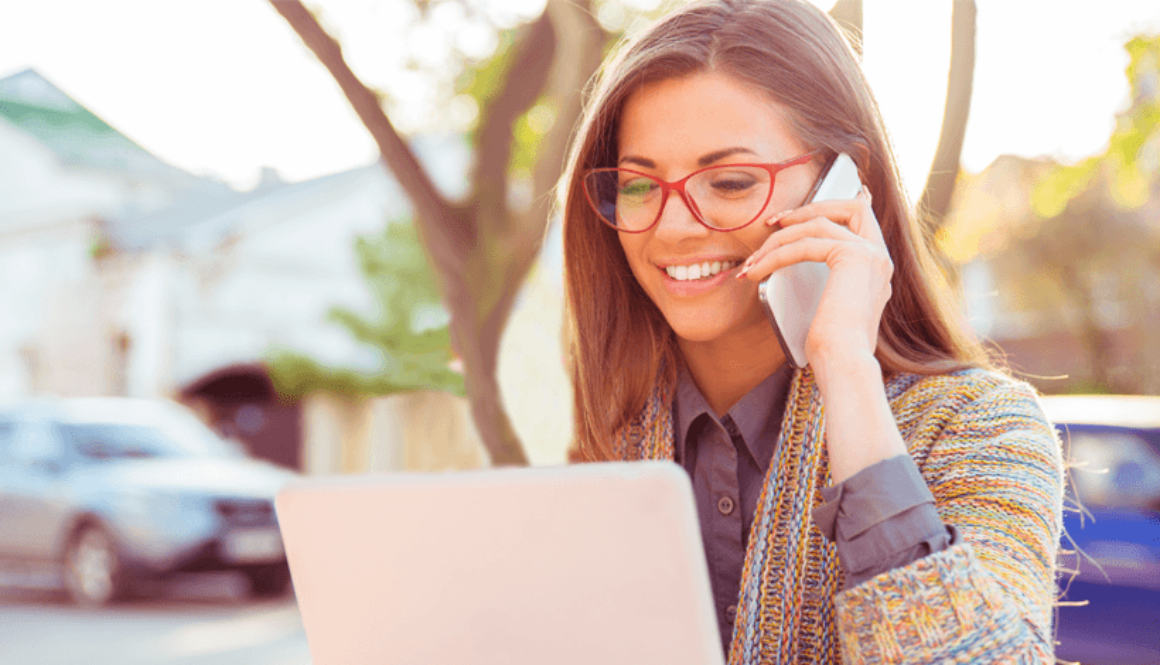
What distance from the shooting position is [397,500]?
0.94 metres

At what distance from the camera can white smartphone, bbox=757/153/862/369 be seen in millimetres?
1519

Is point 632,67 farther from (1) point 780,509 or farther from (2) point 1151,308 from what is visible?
(2) point 1151,308

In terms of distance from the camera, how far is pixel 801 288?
61.9 inches

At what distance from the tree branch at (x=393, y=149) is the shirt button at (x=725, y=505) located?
152 centimetres

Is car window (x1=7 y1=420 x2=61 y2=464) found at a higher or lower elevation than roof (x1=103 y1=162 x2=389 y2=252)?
lower

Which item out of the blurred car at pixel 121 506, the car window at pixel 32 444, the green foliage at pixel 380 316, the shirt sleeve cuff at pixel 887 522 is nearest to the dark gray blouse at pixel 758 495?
the shirt sleeve cuff at pixel 887 522

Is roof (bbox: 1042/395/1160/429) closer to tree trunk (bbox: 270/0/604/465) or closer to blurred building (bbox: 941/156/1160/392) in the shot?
tree trunk (bbox: 270/0/604/465)

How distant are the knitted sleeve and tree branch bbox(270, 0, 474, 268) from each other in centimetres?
184

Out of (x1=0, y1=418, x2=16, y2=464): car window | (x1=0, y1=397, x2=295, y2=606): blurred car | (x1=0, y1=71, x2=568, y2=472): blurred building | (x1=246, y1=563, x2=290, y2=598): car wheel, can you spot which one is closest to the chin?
(x1=0, y1=397, x2=295, y2=606): blurred car

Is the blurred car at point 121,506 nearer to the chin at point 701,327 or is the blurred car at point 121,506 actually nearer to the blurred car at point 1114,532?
the blurred car at point 1114,532

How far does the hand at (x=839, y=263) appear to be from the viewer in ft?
4.50

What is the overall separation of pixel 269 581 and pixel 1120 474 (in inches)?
→ 273

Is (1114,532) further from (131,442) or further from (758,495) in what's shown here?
(131,442)

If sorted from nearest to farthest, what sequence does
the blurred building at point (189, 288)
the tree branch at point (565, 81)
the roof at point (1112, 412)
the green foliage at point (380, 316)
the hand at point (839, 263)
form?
the hand at point (839, 263) → the tree branch at point (565, 81) → the roof at point (1112, 412) → the green foliage at point (380, 316) → the blurred building at point (189, 288)
